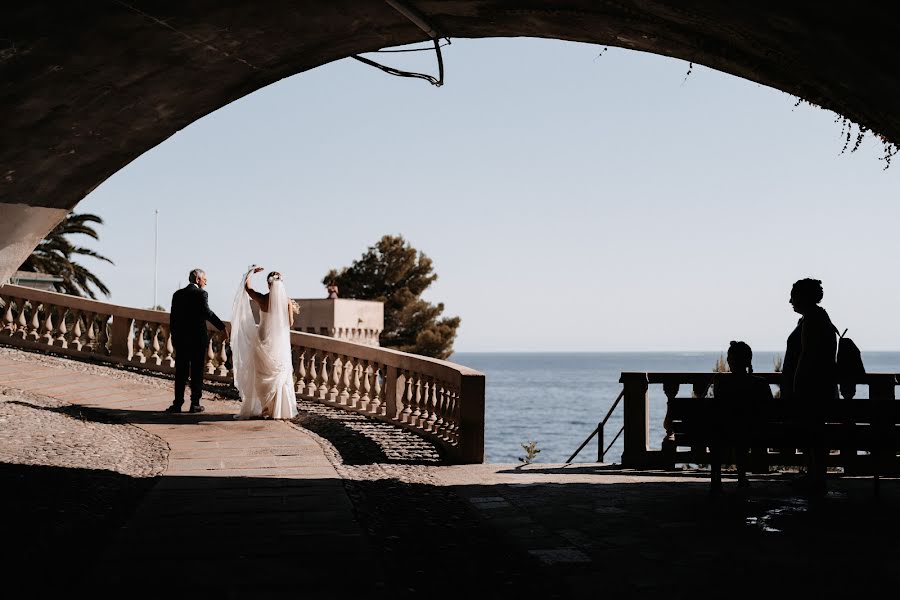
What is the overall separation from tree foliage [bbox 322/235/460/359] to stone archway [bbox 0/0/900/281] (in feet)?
205

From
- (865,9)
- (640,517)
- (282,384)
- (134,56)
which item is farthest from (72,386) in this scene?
(865,9)

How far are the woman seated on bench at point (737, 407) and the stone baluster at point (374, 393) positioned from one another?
20.0 ft

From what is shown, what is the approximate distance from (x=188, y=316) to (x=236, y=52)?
5247 mm

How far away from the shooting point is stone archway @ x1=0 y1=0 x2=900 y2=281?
19.2 ft

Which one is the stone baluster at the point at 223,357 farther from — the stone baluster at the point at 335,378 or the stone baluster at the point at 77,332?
the stone baluster at the point at 77,332

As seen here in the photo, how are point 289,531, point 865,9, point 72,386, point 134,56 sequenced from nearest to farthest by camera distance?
point 865,9 → point 289,531 → point 134,56 → point 72,386

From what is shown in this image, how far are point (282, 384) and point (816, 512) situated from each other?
23.9ft

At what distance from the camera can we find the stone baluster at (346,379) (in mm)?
13648

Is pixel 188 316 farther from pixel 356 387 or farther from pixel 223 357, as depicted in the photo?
pixel 223 357

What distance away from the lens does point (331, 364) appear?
1502 cm

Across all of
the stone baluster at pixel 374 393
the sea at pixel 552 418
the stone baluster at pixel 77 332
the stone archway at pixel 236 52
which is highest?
the stone archway at pixel 236 52

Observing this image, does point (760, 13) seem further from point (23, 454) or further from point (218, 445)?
point (23, 454)

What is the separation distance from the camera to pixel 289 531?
19.8 feet

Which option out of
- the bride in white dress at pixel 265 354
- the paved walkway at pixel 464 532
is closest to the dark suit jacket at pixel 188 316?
the bride in white dress at pixel 265 354
